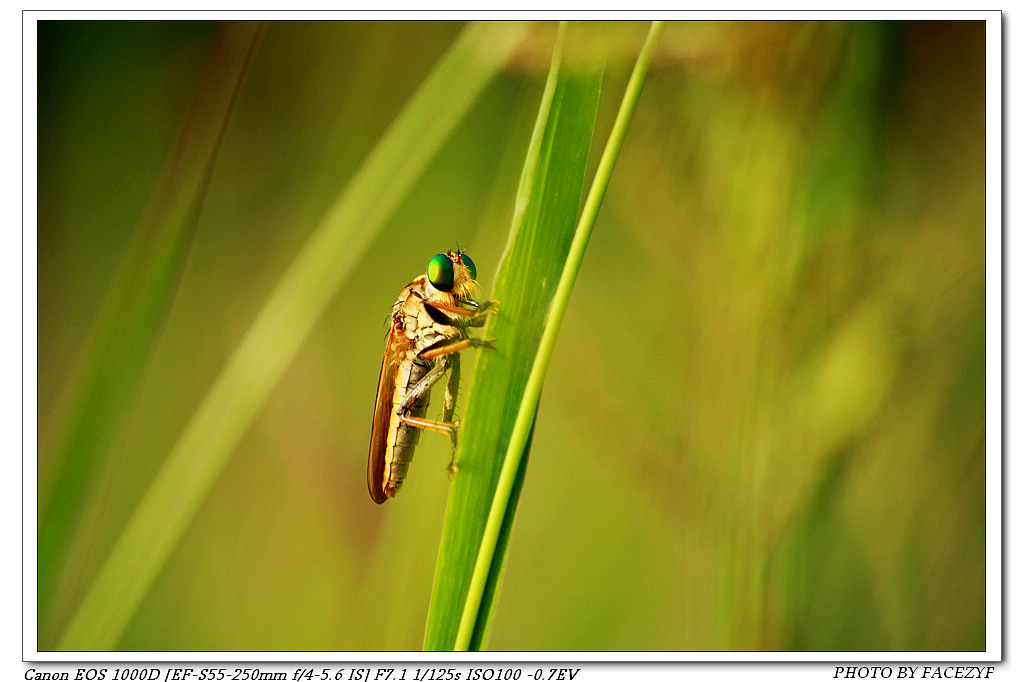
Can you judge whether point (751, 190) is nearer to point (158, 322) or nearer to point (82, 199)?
point (158, 322)

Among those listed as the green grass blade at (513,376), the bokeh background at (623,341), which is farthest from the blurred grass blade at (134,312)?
the green grass blade at (513,376)

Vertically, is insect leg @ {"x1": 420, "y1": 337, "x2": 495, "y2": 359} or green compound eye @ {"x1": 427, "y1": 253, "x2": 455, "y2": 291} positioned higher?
green compound eye @ {"x1": 427, "y1": 253, "x2": 455, "y2": 291}

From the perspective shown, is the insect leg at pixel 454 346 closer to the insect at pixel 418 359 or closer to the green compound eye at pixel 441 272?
the insect at pixel 418 359

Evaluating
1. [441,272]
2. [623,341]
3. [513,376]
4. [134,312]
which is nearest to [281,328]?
[134,312]

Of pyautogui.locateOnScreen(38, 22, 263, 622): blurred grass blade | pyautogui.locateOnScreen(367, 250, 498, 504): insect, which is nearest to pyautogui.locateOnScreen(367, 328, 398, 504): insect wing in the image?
pyautogui.locateOnScreen(367, 250, 498, 504): insect

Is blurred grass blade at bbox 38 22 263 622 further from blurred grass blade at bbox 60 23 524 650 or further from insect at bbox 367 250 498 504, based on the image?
insect at bbox 367 250 498 504

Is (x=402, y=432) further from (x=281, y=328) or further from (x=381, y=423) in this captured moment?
(x=281, y=328)

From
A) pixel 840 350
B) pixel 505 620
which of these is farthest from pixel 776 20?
pixel 505 620
